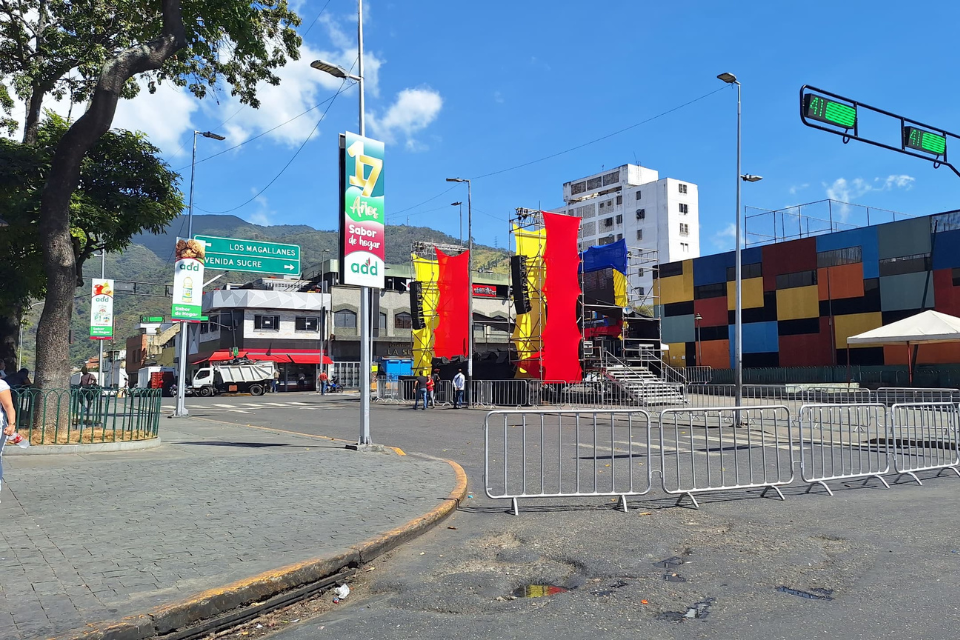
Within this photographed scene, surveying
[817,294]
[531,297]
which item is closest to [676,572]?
[531,297]

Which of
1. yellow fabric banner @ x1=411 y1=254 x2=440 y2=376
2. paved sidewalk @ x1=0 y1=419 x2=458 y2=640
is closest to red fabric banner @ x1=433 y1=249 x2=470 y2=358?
yellow fabric banner @ x1=411 y1=254 x2=440 y2=376

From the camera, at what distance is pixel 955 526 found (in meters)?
6.59

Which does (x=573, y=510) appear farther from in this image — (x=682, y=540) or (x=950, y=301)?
(x=950, y=301)

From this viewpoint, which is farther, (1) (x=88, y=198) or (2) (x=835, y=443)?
(1) (x=88, y=198)

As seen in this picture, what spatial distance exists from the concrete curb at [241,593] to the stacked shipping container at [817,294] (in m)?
34.4

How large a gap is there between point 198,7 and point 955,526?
1409 centimetres

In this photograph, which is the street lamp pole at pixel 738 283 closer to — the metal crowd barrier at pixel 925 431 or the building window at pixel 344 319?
the metal crowd barrier at pixel 925 431

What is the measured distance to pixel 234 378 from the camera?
46.2 metres

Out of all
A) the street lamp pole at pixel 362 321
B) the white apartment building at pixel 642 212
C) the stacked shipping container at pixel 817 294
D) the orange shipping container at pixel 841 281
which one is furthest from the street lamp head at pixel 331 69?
the white apartment building at pixel 642 212

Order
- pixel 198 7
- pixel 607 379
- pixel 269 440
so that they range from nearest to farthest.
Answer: pixel 198 7
pixel 269 440
pixel 607 379

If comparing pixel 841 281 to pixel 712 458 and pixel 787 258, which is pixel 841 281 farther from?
pixel 712 458

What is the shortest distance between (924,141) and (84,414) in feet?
58.6

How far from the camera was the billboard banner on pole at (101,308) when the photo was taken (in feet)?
85.2

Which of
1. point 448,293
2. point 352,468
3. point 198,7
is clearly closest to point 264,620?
point 352,468
